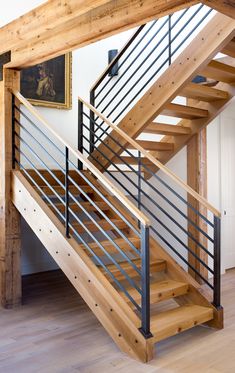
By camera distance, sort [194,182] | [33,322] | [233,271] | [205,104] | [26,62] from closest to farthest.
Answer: [33,322]
[26,62]
[205,104]
[194,182]
[233,271]

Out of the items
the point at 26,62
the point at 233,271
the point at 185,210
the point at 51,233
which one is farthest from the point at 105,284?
the point at 233,271

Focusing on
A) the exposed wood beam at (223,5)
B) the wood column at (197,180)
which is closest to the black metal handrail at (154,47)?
the wood column at (197,180)

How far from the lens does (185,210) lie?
5.88m

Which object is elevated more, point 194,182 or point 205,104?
point 205,104

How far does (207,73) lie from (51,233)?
228 centimetres

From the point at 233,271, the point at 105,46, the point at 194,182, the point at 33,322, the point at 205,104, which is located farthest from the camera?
the point at 105,46

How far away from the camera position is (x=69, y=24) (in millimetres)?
3609

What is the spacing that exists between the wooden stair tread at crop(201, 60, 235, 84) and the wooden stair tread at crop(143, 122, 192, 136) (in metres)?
0.77

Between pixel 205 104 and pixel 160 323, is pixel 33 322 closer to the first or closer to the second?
pixel 160 323

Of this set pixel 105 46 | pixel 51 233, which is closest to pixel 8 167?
pixel 51 233

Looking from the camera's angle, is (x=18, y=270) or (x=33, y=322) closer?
(x=33, y=322)

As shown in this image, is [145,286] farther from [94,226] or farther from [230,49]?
[230,49]

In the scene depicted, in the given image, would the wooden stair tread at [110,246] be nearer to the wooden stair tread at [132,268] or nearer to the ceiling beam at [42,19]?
the wooden stair tread at [132,268]

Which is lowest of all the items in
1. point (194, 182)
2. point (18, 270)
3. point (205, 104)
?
point (18, 270)
